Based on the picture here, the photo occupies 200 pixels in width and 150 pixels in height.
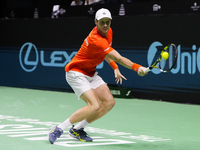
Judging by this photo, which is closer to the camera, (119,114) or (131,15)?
(119,114)

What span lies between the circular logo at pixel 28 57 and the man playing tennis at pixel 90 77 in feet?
25.3

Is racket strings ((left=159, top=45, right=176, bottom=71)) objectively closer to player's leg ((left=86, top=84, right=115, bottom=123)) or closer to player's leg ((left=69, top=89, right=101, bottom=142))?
player's leg ((left=86, top=84, right=115, bottom=123))

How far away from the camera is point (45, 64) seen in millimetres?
13117

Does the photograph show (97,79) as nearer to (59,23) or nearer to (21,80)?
(59,23)

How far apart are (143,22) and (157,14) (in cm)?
45

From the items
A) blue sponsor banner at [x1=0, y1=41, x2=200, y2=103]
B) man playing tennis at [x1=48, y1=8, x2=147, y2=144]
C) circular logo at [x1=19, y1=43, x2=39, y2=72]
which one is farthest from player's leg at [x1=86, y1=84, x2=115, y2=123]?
circular logo at [x1=19, y1=43, x2=39, y2=72]

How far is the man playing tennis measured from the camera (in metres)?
5.44

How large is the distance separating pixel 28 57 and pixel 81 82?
26.7 feet

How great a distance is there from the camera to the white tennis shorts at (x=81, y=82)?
5.63m

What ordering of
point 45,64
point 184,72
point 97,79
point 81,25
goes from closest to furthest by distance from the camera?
point 97,79, point 184,72, point 81,25, point 45,64

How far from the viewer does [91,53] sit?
18.4 ft

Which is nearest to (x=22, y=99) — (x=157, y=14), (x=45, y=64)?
(x=45, y=64)

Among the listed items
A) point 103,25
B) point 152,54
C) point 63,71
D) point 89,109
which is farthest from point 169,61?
point 63,71

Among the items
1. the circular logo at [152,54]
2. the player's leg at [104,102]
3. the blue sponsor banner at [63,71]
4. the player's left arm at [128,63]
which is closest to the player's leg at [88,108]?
the player's leg at [104,102]
